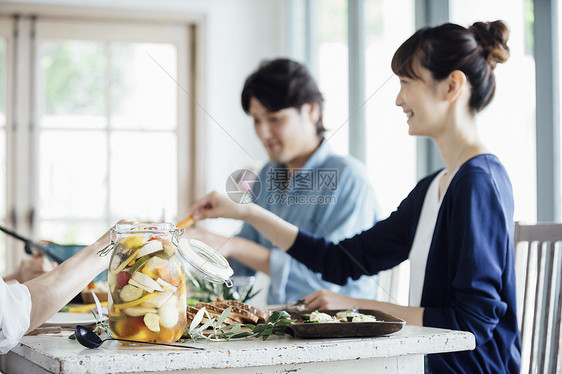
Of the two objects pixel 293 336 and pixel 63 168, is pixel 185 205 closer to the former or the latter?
pixel 63 168

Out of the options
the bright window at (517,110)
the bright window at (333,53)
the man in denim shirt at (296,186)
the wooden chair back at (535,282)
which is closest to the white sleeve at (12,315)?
the man in denim shirt at (296,186)

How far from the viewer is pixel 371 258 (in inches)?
61.0

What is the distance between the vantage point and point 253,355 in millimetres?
812

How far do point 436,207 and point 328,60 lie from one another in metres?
2.24

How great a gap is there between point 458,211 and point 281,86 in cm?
109

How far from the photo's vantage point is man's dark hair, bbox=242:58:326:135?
2.17m

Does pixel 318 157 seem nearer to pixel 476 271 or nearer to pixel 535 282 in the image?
pixel 535 282

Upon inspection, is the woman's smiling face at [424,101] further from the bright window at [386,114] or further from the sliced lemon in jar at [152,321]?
the sliced lemon in jar at [152,321]

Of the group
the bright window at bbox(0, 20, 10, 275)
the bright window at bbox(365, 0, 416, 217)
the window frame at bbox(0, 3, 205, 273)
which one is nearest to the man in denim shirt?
the bright window at bbox(365, 0, 416, 217)

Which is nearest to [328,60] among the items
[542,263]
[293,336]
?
[542,263]

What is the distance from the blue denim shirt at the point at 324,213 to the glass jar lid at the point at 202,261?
0.74 metres

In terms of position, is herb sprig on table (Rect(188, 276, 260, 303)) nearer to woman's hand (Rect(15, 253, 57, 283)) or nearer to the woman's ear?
woman's hand (Rect(15, 253, 57, 283))

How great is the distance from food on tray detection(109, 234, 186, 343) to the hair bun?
0.75 meters

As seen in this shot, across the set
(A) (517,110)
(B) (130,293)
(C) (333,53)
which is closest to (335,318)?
(B) (130,293)
